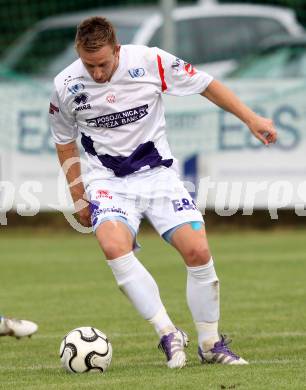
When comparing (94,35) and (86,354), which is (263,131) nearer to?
(94,35)

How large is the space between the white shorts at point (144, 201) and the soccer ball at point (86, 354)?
0.64 m

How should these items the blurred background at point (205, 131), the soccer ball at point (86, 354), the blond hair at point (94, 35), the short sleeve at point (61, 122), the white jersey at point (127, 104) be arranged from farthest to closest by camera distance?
1. the blurred background at point (205, 131)
2. the short sleeve at point (61, 122)
3. the white jersey at point (127, 104)
4. the soccer ball at point (86, 354)
5. the blond hair at point (94, 35)

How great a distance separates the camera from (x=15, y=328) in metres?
8.12

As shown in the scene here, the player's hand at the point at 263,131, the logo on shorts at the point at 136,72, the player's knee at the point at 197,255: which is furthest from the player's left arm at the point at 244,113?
the player's knee at the point at 197,255

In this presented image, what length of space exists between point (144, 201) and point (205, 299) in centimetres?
66

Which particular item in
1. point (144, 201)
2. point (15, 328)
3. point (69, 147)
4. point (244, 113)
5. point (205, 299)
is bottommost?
point (15, 328)

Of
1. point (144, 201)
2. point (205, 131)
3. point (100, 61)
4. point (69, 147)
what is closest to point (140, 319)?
point (69, 147)

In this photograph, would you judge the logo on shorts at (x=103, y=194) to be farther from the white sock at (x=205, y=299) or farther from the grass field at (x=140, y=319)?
the grass field at (x=140, y=319)

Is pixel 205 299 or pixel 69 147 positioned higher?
pixel 69 147

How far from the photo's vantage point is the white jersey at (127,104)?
22.9 ft

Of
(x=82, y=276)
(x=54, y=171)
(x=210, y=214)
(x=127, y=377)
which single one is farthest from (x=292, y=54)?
(x=127, y=377)

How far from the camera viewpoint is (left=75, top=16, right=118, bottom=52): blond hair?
656 centimetres

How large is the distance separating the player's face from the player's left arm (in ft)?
2.00

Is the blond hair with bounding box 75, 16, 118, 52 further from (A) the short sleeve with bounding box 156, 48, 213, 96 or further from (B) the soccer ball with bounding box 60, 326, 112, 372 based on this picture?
(B) the soccer ball with bounding box 60, 326, 112, 372
